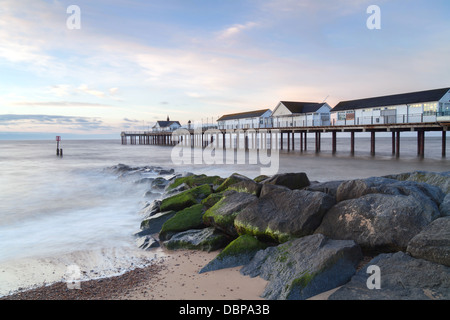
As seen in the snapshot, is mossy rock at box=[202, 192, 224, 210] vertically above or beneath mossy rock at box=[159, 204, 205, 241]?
above

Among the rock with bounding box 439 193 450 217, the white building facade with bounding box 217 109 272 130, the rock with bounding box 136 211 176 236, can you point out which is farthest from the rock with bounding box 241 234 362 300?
the white building facade with bounding box 217 109 272 130

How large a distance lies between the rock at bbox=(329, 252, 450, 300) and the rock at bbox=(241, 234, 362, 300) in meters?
0.20

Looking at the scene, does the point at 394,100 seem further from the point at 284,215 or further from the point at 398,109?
the point at 284,215

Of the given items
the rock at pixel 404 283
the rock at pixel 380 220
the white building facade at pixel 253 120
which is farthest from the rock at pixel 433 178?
the white building facade at pixel 253 120

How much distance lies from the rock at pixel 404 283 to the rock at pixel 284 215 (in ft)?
4.73

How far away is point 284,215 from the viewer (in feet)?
19.6

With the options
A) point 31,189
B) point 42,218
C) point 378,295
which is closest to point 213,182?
point 42,218

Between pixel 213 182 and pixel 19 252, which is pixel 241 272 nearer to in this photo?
pixel 19 252

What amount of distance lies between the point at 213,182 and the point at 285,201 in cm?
628

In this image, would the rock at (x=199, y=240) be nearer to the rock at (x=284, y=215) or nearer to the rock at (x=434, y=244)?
the rock at (x=284, y=215)

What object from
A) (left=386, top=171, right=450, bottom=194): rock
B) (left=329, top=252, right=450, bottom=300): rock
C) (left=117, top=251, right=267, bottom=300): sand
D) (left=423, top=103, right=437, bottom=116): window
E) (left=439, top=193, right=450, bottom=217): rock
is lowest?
(left=117, top=251, right=267, bottom=300): sand

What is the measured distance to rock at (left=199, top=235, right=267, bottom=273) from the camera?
5.36 metres

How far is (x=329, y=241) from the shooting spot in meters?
4.95

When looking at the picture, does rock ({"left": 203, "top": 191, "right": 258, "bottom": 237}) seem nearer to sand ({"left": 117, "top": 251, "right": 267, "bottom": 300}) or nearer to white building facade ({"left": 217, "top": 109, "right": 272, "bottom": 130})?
sand ({"left": 117, "top": 251, "right": 267, "bottom": 300})
